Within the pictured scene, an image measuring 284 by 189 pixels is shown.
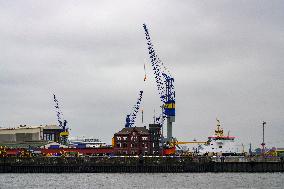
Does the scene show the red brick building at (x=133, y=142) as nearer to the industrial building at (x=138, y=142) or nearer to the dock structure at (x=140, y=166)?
the industrial building at (x=138, y=142)

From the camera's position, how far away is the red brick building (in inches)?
7451

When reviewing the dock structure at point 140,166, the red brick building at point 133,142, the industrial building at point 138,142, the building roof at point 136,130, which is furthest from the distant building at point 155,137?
the dock structure at point 140,166

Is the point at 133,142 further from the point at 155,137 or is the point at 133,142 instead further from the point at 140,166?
the point at 140,166

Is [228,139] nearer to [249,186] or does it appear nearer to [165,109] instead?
[165,109]

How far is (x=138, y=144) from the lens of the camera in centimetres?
19038

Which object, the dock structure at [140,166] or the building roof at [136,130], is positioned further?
the building roof at [136,130]

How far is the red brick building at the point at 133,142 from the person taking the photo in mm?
189250

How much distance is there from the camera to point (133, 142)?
625 ft

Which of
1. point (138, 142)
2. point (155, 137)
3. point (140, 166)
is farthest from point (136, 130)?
point (140, 166)

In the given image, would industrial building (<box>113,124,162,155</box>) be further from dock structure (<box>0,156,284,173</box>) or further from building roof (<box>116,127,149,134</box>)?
dock structure (<box>0,156,284,173</box>)

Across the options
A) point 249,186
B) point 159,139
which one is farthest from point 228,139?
point 249,186

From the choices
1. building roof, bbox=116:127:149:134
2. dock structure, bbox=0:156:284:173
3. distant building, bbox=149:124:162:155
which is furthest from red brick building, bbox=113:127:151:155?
dock structure, bbox=0:156:284:173

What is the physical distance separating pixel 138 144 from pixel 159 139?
7237 millimetres

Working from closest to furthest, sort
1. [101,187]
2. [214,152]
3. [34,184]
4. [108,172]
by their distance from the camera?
[101,187] < [34,184] < [108,172] < [214,152]
